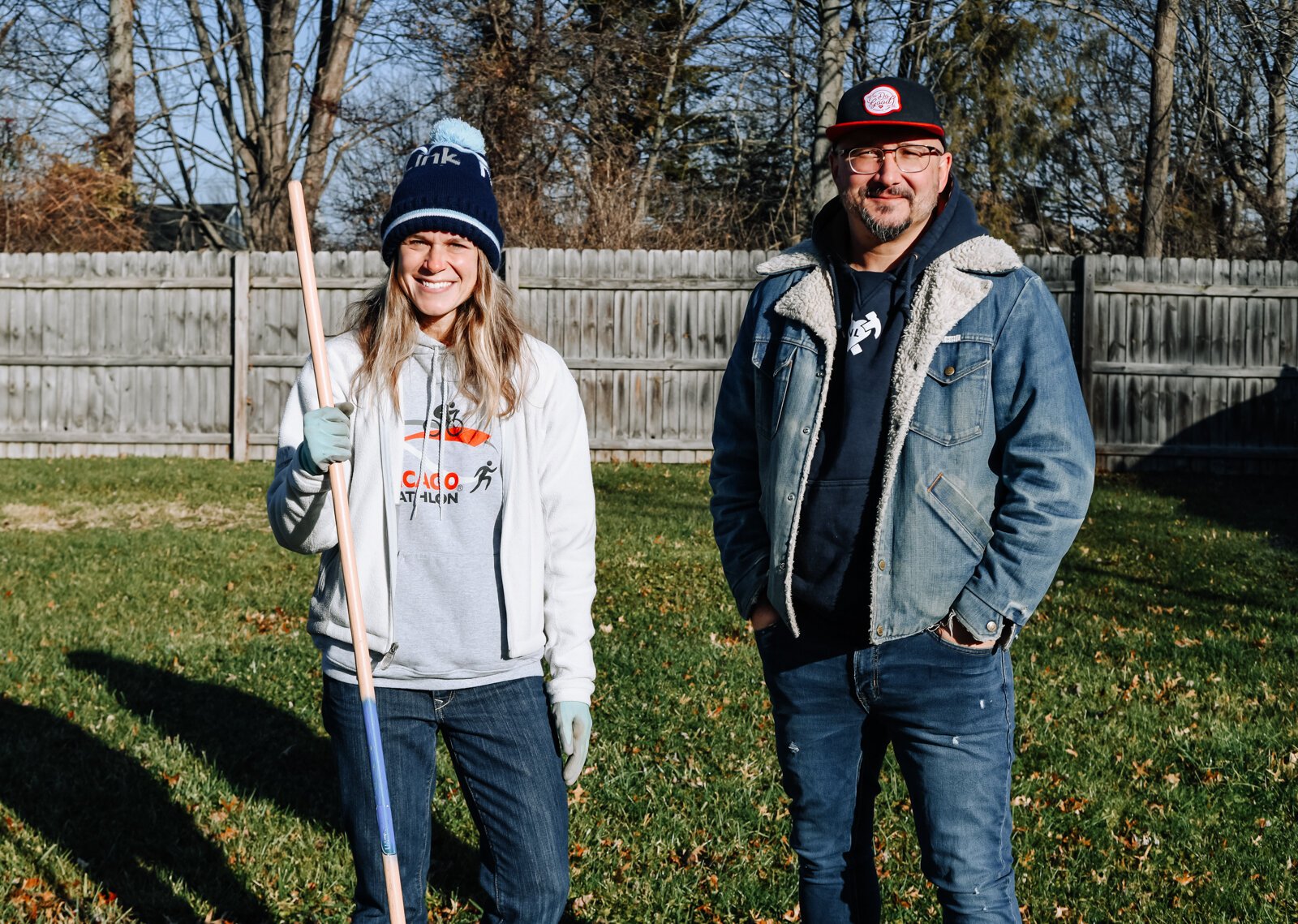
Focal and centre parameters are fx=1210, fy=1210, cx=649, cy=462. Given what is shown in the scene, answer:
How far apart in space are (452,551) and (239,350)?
36.1ft

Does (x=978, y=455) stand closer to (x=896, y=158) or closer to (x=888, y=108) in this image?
(x=896, y=158)

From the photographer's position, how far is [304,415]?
2.49 metres

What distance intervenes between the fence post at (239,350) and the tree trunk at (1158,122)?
11516mm

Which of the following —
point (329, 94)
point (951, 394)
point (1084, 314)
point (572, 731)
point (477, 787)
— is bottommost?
point (477, 787)

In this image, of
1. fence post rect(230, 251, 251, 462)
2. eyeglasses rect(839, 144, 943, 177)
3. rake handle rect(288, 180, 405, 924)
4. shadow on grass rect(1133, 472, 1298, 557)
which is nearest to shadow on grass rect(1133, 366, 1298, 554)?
shadow on grass rect(1133, 472, 1298, 557)

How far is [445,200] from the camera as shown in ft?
8.71

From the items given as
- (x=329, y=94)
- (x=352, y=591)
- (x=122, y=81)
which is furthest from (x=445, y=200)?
(x=122, y=81)

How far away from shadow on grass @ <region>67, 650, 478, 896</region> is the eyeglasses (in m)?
2.58

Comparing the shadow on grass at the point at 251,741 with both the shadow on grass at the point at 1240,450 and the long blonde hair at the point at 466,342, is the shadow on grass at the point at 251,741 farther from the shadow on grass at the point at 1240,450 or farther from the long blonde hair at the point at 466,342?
the shadow on grass at the point at 1240,450

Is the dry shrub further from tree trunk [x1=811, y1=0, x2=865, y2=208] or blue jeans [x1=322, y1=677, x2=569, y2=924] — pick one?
blue jeans [x1=322, y1=677, x2=569, y2=924]

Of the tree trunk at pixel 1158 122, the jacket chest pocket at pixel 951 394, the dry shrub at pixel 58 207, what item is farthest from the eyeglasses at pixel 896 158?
the dry shrub at pixel 58 207

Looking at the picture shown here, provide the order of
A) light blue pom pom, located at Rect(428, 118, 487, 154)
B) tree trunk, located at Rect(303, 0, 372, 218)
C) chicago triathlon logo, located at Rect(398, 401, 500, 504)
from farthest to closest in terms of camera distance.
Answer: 1. tree trunk, located at Rect(303, 0, 372, 218)
2. light blue pom pom, located at Rect(428, 118, 487, 154)
3. chicago triathlon logo, located at Rect(398, 401, 500, 504)

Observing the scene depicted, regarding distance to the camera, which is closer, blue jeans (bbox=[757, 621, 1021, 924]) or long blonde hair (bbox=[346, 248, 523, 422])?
blue jeans (bbox=[757, 621, 1021, 924])

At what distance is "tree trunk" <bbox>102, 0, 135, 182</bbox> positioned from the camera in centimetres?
1841
